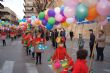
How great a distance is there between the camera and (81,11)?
27.3 ft

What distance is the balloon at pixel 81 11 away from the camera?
27.4 ft

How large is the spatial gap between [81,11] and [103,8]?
0.61 meters

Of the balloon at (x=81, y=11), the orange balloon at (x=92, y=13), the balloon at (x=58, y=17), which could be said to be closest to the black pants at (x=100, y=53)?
the balloon at (x=58, y=17)

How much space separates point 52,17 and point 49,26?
45.2 inches

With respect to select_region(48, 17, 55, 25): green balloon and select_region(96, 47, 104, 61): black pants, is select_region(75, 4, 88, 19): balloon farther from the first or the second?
select_region(96, 47, 104, 61): black pants

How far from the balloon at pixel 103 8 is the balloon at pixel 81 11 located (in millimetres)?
428

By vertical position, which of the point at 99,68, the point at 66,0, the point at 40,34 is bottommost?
the point at 99,68

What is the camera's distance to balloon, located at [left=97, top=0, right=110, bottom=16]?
26.1 feet

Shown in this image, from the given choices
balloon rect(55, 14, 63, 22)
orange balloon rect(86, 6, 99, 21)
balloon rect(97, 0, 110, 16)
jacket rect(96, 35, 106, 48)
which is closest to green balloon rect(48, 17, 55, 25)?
balloon rect(55, 14, 63, 22)

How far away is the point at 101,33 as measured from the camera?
62.2ft

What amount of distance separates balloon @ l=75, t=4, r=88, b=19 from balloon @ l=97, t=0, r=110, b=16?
0.43m

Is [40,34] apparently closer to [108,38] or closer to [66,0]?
[66,0]

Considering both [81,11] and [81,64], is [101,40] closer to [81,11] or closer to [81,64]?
[81,11]

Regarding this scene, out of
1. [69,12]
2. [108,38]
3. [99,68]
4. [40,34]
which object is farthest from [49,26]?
[108,38]
